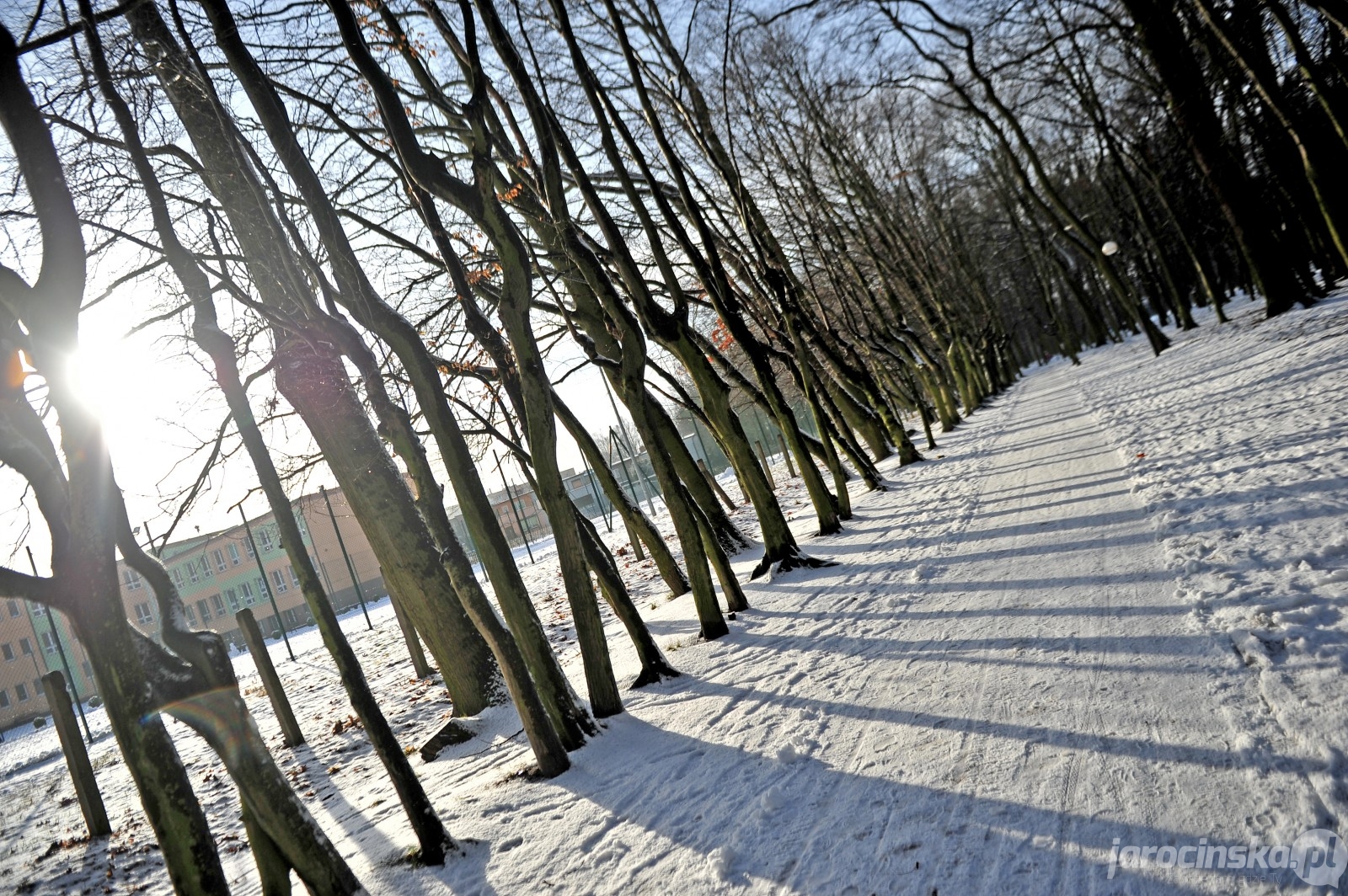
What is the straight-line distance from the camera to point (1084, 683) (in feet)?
12.0

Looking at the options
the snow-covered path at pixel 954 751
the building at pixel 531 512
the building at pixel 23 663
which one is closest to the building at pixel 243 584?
the building at pixel 23 663

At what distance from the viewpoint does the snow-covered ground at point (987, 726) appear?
263 cm

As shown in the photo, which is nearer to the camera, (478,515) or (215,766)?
(478,515)

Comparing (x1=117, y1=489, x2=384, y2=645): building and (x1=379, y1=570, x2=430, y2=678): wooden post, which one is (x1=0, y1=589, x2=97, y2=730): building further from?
(x1=379, y1=570, x2=430, y2=678): wooden post

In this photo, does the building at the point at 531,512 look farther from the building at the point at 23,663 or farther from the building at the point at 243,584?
the building at the point at 23,663

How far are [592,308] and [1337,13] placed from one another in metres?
9.88

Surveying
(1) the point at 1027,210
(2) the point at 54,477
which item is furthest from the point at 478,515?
(1) the point at 1027,210

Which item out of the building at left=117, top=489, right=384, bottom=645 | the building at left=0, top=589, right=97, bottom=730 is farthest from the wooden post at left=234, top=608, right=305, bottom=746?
the building at left=0, top=589, right=97, bottom=730

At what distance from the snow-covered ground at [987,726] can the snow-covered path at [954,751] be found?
0.02 meters

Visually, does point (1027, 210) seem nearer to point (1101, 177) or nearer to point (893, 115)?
point (1101, 177)

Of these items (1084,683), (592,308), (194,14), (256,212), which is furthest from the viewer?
(592,308)

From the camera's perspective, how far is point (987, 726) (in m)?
3.59

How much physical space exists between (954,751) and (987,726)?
26cm

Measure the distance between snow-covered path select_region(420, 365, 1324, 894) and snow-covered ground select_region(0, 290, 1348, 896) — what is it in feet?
0.05
